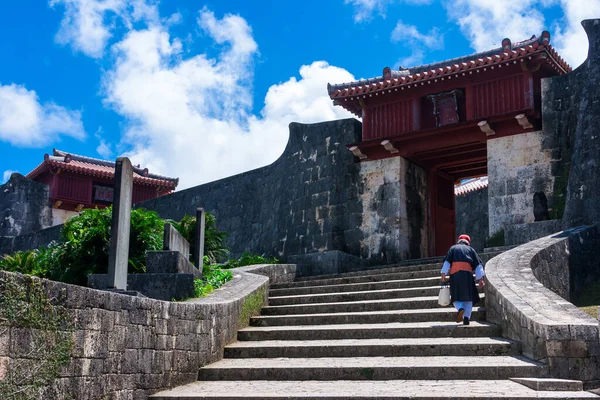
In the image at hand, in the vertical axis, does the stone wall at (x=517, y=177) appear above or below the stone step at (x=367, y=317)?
above

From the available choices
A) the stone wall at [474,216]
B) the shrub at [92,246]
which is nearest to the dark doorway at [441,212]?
the stone wall at [474,216]

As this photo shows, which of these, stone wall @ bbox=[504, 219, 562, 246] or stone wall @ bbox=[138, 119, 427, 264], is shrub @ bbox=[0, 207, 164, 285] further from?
stone wall @ bbox=[504, 219, 562, 246]

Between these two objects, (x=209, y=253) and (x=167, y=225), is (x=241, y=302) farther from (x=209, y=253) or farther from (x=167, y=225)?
(x=209, y=253)

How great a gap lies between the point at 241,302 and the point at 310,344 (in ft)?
4.99

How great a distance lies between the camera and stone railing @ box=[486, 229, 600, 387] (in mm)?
5883

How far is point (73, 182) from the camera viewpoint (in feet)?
100

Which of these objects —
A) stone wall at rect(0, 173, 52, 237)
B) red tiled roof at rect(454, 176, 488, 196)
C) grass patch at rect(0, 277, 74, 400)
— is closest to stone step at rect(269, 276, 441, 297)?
grass patch at rect(0, 277, 74, 400)

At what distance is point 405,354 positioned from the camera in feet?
24.1

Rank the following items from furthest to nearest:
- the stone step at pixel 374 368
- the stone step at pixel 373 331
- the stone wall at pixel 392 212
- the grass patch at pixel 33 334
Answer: the stone wall at pixel 392 212 → the stone step at pixel 373 331 → the stone step at pixel 374 368 → the grass patch at pixel 33 334

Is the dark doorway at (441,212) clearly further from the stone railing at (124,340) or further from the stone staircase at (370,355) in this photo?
the stone railing at (124,340)

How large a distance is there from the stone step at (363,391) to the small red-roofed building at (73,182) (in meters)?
24.0

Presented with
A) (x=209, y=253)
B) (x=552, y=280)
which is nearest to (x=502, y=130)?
(x=552, y=280)

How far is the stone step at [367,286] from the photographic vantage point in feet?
34.1

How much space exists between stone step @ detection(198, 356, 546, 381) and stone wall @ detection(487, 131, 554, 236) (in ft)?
25.6
